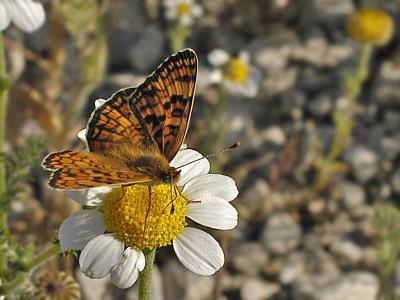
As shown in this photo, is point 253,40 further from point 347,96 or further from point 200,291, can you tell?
point 200,291

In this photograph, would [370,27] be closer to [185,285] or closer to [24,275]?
[185,285]

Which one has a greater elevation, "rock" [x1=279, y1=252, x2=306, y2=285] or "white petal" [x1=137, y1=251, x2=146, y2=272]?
"white petal" [x1=137, y1=251, x2=146, y2=272]

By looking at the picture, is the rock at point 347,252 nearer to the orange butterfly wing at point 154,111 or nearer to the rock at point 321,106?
the rock at point 321,106

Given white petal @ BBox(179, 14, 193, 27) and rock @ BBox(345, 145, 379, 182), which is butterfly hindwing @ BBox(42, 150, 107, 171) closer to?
rock @ BBox(345, 145, 379, 182)

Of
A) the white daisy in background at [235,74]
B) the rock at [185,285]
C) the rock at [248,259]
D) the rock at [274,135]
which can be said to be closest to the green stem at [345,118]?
the rock at [274,135]

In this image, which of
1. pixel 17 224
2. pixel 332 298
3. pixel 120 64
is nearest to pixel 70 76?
pixel 120 64

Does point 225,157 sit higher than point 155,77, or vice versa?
point 155,77

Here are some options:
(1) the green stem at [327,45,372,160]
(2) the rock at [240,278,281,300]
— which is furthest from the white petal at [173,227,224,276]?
(1) the green stem at [327,45,372,160]
